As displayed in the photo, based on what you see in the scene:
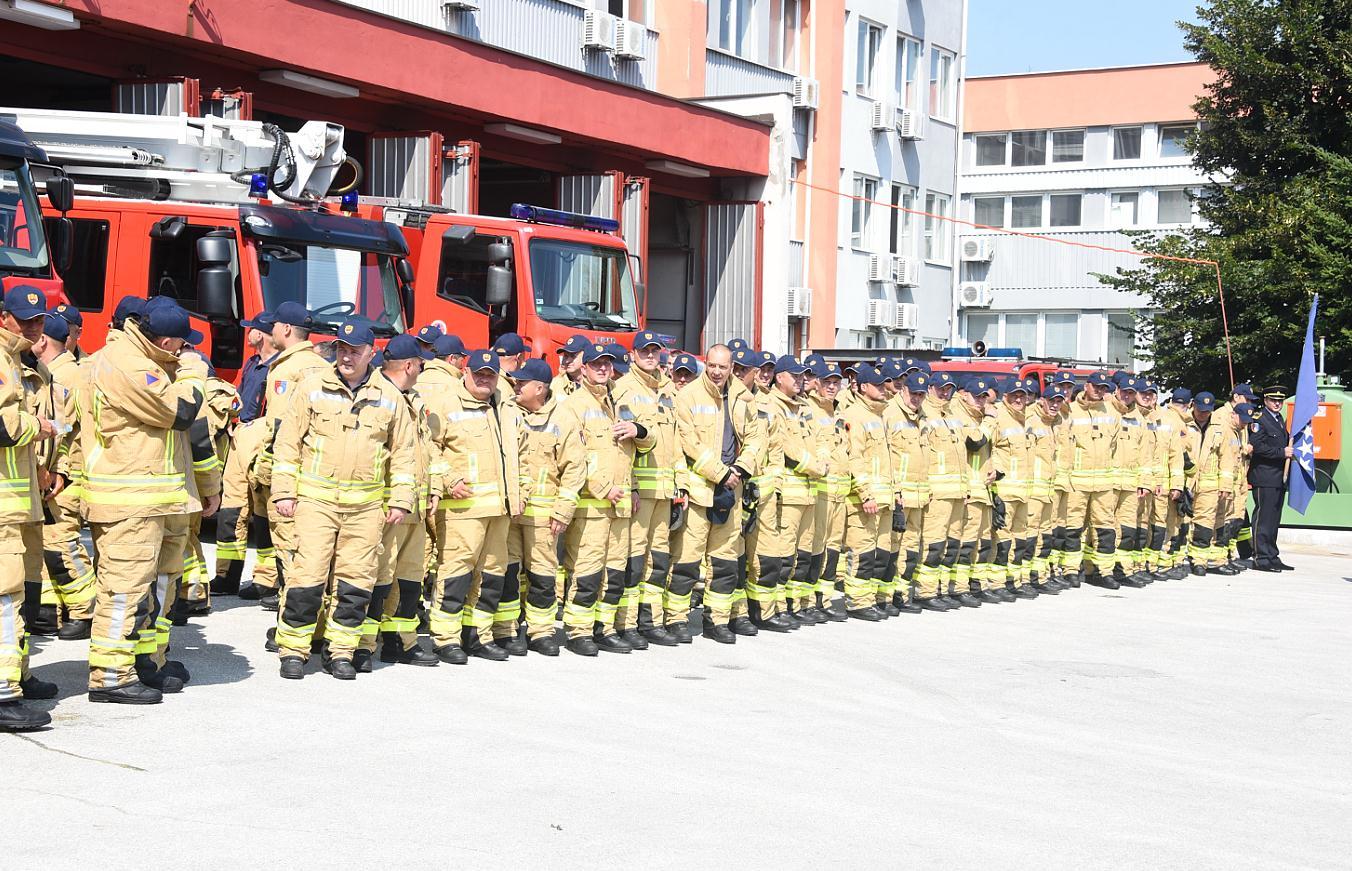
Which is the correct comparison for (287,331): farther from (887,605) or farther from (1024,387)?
(1024,387)

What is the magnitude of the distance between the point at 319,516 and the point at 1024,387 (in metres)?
8.88

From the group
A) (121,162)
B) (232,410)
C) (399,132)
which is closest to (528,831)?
(232,410)

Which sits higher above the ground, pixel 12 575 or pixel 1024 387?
pixel 1024 387

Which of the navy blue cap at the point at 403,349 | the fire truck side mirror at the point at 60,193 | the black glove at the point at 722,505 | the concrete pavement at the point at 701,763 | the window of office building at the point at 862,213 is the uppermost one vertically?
the window of office building at the point at 862,213

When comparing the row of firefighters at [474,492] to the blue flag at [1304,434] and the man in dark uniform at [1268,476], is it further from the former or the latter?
the blue flag at [1304,434]

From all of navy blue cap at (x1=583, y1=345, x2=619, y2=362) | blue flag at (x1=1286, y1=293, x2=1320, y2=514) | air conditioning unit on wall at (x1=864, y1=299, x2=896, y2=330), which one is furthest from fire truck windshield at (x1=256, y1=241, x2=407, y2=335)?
air conditioning unit on wall at (x1=864, y1=299, x2=896, y2=330)

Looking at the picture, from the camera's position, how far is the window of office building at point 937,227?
39919 mm

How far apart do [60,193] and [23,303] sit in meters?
4.66

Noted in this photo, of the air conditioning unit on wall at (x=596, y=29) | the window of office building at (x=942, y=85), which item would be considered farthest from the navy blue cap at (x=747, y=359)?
the window of office building at (x=942, y=85)

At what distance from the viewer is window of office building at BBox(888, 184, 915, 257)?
3816 cm

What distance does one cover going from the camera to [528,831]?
20.6 ft

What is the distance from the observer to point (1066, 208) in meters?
48.8

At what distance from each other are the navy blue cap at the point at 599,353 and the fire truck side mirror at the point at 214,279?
14.1ft

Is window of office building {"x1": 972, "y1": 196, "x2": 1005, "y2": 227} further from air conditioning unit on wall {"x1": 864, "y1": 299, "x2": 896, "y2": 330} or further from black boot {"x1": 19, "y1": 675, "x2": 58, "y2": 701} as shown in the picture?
black boot {"x1": 19, "y1": 675, "x2": 58, "y2": 701}
